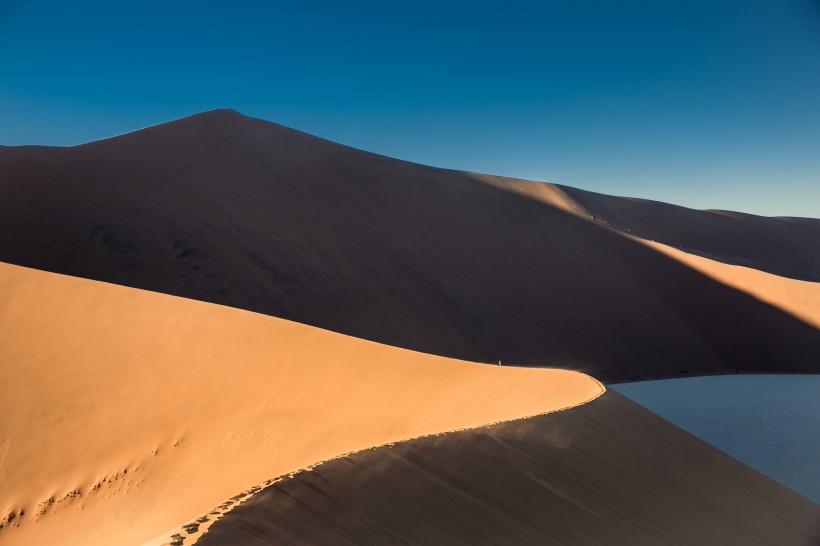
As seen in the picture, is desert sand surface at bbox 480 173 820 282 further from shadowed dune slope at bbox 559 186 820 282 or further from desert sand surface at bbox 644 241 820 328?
desert sand surface at bbox 644 241 820 328

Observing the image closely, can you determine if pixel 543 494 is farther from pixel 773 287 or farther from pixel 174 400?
pixel 773 287

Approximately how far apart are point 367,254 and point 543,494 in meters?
16.5

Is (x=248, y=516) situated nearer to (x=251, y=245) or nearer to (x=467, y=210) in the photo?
(x=251, y=245)

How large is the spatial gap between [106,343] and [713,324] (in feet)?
67.6

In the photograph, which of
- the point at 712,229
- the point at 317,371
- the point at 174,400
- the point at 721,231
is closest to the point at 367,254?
the point at 317,371

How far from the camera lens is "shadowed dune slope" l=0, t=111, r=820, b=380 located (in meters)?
15.8

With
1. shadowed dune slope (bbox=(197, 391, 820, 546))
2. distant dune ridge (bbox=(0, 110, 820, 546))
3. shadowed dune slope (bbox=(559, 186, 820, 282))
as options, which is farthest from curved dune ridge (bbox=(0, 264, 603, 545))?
shadowed dune slope (bbox=(559, 186, 820, 282))

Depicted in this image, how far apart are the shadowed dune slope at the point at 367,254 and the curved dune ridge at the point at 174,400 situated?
5.94 meters

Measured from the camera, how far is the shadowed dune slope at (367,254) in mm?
15773

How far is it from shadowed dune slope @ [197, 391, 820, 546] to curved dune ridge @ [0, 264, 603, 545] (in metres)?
0.60

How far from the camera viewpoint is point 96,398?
7625 mm

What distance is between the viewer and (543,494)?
4719mm

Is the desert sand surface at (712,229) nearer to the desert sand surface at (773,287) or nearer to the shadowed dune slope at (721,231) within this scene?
the shadowed dune slope at (721,231)

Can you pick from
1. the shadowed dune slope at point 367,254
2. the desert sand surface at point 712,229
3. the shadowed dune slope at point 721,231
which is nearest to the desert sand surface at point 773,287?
the shadowed dune slope at point 367,254
